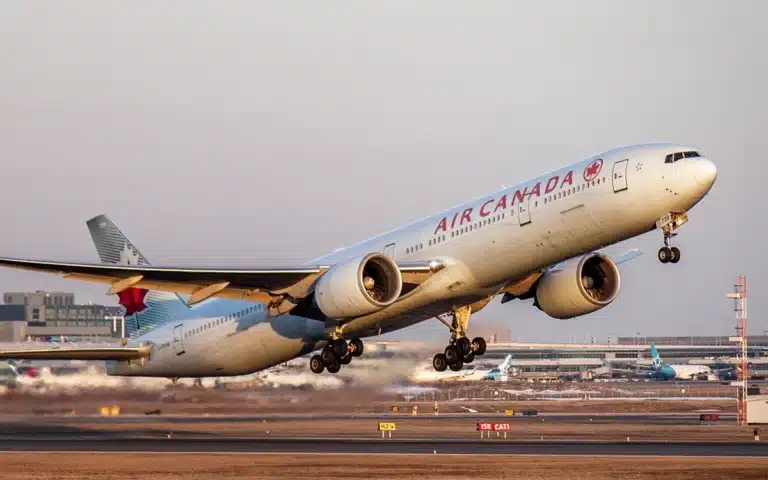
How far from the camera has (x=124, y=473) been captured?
35.4m

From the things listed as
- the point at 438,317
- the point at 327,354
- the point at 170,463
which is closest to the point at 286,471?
the point at 170,463

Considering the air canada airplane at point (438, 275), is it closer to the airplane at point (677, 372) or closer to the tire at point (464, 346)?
the tire at point (464, 346)

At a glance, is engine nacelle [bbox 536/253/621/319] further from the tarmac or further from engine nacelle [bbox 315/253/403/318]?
engine nacelle [bbox 315/253/403/318]

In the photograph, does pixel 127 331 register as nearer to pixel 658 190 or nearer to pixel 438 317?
pixel 438 317

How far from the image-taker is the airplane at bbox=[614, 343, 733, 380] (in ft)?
406

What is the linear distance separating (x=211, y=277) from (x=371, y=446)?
30.7 ft

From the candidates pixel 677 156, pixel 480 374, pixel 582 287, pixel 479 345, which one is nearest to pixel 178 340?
pixel 479 345

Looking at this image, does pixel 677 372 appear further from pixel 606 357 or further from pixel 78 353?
pixel 78 353

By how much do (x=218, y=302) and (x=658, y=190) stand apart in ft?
67.4

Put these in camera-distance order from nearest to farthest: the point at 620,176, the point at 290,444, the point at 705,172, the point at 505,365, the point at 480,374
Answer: the point at 705,172, the point at 620,176, the point at 290,444, the point at 480,374, the point at 505,365

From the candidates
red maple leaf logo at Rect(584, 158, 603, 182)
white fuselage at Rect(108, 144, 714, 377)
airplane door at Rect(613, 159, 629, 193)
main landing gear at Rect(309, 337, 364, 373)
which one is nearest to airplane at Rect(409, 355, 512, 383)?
white fuselage at Rect(108, 144, 714, 377)

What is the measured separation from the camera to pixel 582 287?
43281 millimetres

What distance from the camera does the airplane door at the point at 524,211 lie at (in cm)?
3816

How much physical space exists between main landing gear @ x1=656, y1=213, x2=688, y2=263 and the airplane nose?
142cm
